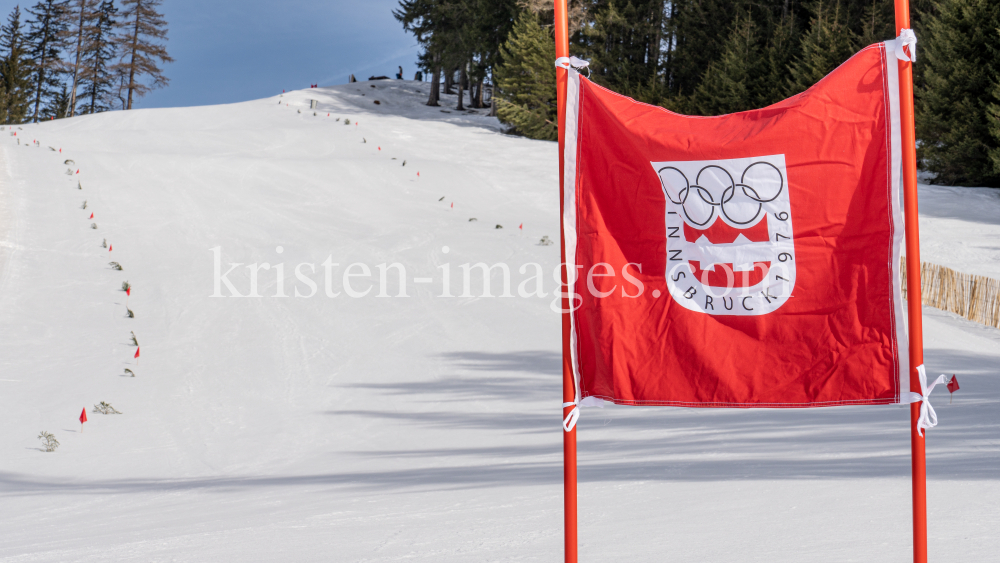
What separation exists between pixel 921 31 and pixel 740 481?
30.8 metres

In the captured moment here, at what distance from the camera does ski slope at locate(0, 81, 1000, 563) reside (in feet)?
16.3

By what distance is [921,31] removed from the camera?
30.0 m

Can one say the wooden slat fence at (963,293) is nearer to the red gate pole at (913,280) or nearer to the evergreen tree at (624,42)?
the red gate pole at (913,280)

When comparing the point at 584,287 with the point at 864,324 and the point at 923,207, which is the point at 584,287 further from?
the point at 923,207

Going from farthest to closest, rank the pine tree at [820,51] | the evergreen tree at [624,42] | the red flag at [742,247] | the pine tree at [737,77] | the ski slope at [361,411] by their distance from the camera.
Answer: the evergreen tree at [624,42]
the pine tree at [737,77]
the pine tree at [820,51]
the ski slope at [361,411]
the red flag at [742,247]

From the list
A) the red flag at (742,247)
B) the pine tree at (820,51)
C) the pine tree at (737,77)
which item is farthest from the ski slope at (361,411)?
the pine tree at (737,77)

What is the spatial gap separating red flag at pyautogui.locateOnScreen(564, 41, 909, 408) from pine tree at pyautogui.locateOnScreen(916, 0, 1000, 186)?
984 inches

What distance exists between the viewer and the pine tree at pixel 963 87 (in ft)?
80.6

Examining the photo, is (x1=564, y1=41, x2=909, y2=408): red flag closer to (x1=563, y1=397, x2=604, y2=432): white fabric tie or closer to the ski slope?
(x1=563, y1=397, x2=604, y2=432): white fabric tie

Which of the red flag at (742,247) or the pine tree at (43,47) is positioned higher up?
the pine tree at (43,47)

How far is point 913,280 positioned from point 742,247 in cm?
76

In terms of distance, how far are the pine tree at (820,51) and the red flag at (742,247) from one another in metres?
27.0

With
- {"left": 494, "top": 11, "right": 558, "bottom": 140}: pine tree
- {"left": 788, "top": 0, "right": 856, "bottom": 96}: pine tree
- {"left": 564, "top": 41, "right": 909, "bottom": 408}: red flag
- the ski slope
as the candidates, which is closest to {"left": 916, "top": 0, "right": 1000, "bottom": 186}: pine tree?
the ski slope

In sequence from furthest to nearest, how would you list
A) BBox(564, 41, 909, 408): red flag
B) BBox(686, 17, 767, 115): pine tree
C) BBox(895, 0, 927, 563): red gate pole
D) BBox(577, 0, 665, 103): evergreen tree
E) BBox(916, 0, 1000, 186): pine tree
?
BBox(577, 0, 665, 103): evergreen tree, BBox(686, 17, 767, 115): pine tree, BBox(916, 0, 1000, 186): pine tree, BBox(564, 41, 909, 408): red flag, BBox(895, 0, 927, 563): red gate pole
